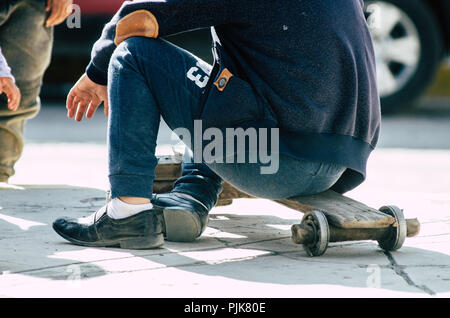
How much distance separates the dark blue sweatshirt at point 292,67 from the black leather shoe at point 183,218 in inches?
12.5

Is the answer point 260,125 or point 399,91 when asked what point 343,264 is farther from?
point 399,91

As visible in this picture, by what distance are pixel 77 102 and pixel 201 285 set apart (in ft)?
2.88

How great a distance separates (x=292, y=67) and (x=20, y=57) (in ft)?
5.53

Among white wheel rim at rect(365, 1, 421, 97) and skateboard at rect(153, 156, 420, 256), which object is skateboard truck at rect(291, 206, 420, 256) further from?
white wheel rim at rect(365, 1, 421, 97)

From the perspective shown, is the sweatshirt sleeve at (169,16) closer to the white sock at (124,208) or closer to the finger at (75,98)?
the finger at (75,98)

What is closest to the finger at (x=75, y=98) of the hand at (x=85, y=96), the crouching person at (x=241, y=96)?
the hand at (x=85, y=96)

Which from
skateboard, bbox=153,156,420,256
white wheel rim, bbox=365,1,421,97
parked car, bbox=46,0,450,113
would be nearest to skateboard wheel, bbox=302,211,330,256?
skateboard, bbox=153,156,420,256

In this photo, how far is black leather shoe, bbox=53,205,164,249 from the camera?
8.16 feet

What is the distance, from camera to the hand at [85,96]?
8.79 feet

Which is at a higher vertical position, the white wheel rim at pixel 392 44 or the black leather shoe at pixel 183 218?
the white wheel rim at pixel 392 44

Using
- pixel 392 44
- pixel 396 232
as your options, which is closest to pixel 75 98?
pixel 396 232

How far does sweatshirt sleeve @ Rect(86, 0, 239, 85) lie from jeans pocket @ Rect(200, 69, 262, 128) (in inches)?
6.3

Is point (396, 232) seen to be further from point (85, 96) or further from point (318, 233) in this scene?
point (85, 96)

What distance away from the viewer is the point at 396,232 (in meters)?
2.51
